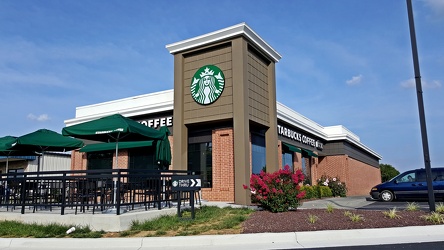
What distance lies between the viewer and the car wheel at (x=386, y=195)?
59.0ft

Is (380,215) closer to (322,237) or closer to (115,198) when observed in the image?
(322,237)

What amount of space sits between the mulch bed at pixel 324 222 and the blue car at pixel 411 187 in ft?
24.9

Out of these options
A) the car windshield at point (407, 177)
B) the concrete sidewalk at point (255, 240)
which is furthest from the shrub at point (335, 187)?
the concrete sidewalk at point (255, 240)

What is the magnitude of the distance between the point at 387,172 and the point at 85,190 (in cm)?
6652

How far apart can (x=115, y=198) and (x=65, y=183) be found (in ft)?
4.61

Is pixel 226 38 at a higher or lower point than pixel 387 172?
higher

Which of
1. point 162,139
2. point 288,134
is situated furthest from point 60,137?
point 288,134

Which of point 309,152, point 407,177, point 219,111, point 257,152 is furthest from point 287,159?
point 219,111

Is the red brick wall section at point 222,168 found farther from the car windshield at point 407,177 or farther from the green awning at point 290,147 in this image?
the car windshield at point 407,177

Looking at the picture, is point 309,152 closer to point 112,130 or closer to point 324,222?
point 324,222

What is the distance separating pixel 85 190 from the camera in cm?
995

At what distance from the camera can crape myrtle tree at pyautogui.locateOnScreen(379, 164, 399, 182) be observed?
65.2 metres

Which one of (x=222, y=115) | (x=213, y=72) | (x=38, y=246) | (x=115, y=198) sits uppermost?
(x=213, y=72)

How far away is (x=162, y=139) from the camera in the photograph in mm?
13219
